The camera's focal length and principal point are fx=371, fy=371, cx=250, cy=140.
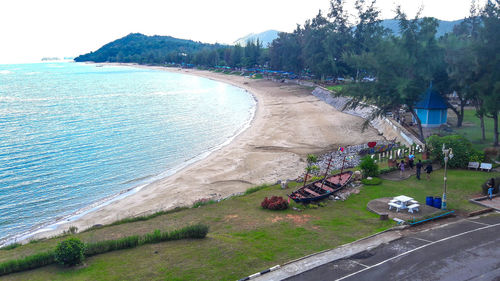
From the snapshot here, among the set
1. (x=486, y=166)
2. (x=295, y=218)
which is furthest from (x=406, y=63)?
(x=295, y=218)

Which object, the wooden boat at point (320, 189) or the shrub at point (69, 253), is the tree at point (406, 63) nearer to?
the wooden boat at point (320, 189)

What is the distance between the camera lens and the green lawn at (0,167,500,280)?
44.3 feet

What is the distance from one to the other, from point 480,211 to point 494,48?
672 inches

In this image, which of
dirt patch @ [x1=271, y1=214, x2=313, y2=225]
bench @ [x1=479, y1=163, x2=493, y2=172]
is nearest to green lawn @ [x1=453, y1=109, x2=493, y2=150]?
bench @ [x1=479, y1=163, x2=493, y2=172]

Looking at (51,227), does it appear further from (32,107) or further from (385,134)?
(32,107)

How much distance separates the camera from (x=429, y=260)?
1381 cm

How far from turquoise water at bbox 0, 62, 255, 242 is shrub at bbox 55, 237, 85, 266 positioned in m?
12.4

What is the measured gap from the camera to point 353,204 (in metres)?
20.9

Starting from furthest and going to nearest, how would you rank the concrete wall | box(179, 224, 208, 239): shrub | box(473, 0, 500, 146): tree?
the concrete wall < box(473, 0, 500, 146): tree < box(179, 224, 208, 239): shrub

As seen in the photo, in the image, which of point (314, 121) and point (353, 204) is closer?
point (353, 204)

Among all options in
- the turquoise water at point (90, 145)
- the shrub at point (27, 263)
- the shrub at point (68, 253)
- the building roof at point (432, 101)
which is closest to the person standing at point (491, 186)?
the shrub at point (68, 253)

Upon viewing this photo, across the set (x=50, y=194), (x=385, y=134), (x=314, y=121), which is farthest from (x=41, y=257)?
(x=314, y=121)

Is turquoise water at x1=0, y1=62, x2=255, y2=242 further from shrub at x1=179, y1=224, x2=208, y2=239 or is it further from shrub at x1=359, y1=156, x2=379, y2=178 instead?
shrub at x1=359, y1=156, x2=379, y2=178

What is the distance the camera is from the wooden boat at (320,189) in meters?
21.3
